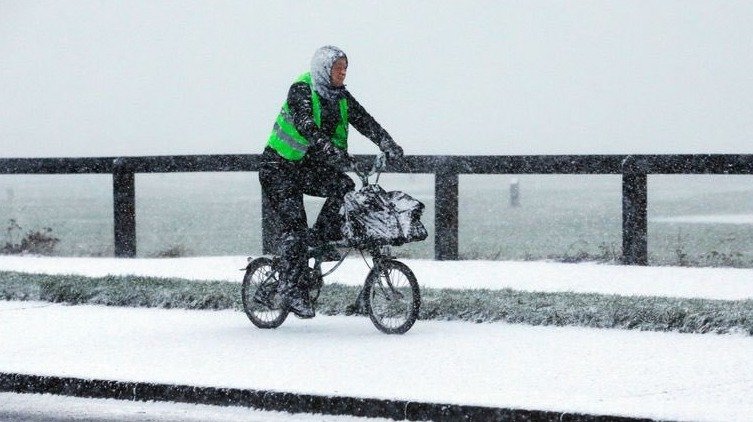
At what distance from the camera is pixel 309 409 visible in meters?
7.50

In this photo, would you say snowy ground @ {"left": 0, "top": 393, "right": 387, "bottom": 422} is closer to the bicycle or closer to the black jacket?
the bicycle

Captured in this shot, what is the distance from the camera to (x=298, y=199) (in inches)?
400

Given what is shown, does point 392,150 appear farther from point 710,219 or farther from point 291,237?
point 710,219

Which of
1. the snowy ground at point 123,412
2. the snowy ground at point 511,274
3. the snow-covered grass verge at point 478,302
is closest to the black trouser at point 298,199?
the snow-covered grass verge at point 478,302

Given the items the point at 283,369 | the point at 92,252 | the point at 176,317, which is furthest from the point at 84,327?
the point at 92,252

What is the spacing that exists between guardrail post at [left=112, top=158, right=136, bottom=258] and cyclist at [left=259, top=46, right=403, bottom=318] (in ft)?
24.9

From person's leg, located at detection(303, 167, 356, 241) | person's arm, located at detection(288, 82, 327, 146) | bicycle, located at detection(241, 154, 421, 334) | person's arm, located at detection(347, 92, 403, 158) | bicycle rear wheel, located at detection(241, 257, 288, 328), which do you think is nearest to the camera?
person's arm, located at detection(288, 82, 327, 146)

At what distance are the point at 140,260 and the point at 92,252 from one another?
179 cm

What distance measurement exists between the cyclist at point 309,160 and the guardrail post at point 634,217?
563 centimetres

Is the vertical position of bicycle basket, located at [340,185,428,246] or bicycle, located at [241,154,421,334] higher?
bicycle basket, located at [340,185,428,246]

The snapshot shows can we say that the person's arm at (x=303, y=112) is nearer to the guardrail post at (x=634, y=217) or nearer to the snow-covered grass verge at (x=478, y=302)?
the snow-covered grass verge at (x=478, y=302)

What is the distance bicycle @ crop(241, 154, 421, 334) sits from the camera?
9.84 metres

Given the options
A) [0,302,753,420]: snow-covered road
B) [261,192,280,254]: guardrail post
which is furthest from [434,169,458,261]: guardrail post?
[0,302,753,420]: snow-covered road

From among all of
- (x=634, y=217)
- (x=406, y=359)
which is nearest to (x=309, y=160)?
(x=406, y=359)
